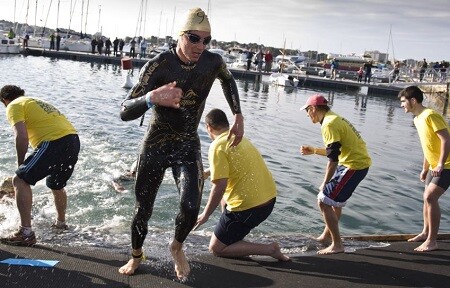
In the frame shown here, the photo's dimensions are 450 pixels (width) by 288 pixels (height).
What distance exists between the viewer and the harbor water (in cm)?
675

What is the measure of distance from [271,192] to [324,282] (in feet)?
3.67

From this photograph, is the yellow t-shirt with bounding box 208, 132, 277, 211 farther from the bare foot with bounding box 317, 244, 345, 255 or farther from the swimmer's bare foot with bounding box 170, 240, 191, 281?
the bare foot with bounding box 317, 244, 345, 255

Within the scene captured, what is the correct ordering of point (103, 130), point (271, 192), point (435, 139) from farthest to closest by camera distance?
point (103, 130), point (435, 139), point (271, 192)

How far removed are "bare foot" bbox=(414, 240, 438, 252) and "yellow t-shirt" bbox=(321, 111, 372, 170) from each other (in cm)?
132

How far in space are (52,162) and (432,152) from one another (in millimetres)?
4758

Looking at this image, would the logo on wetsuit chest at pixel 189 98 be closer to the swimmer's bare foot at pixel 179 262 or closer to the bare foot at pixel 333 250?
the swimmer's bare foot at pixel 179 262

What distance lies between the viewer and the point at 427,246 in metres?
6.41

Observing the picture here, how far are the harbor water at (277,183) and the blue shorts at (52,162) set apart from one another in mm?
747

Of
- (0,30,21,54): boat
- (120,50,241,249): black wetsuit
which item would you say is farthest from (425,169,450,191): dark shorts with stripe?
(0,30,21,54): boat

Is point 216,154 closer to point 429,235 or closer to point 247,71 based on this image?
point 429,235

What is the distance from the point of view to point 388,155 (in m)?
16.8

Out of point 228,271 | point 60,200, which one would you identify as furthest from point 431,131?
point 60,200

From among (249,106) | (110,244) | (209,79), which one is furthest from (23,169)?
(249,106)

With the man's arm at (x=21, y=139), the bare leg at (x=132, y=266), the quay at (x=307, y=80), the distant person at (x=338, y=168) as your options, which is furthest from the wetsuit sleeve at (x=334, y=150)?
the quay at (x=307, y=80)
